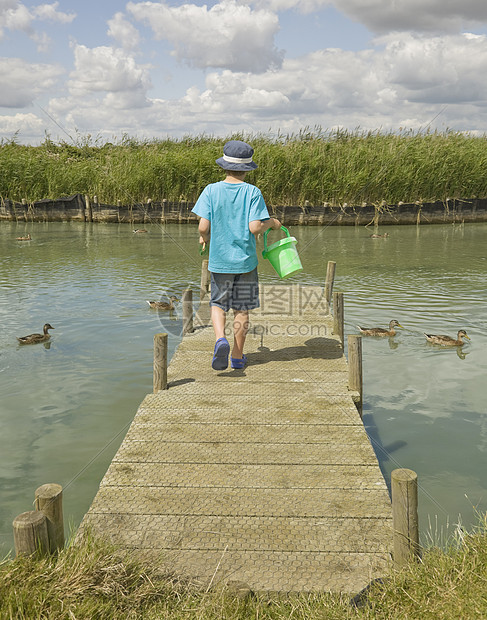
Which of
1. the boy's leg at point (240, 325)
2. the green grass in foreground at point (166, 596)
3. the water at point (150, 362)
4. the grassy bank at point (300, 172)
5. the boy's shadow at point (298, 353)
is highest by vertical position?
the grassy bank at point (300, 172)

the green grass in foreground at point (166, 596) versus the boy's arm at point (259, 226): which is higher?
the boy's arm at point (259, 226)

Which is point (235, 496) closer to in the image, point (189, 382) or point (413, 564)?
point (413, 564)

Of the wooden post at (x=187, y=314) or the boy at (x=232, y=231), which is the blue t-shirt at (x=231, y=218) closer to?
the boy at (x=232, y=231)

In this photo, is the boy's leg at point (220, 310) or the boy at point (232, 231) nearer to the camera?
the boy at point (232, 231)

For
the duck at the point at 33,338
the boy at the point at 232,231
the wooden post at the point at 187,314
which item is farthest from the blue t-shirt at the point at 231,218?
the duck at the point at 33,338

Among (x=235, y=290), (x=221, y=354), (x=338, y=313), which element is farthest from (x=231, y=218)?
(x=338, y=313)

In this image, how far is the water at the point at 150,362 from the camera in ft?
18.0

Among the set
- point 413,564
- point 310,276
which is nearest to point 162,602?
point 413,564

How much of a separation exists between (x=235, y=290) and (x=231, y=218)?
0.72 metres

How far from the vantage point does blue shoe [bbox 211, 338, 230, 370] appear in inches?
223

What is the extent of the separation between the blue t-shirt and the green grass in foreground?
3.12 meters

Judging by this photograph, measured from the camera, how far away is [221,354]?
18.8 feet

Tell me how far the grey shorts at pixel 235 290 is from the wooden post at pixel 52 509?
3.00m

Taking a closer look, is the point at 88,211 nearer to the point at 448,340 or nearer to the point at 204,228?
the point at 448,340
